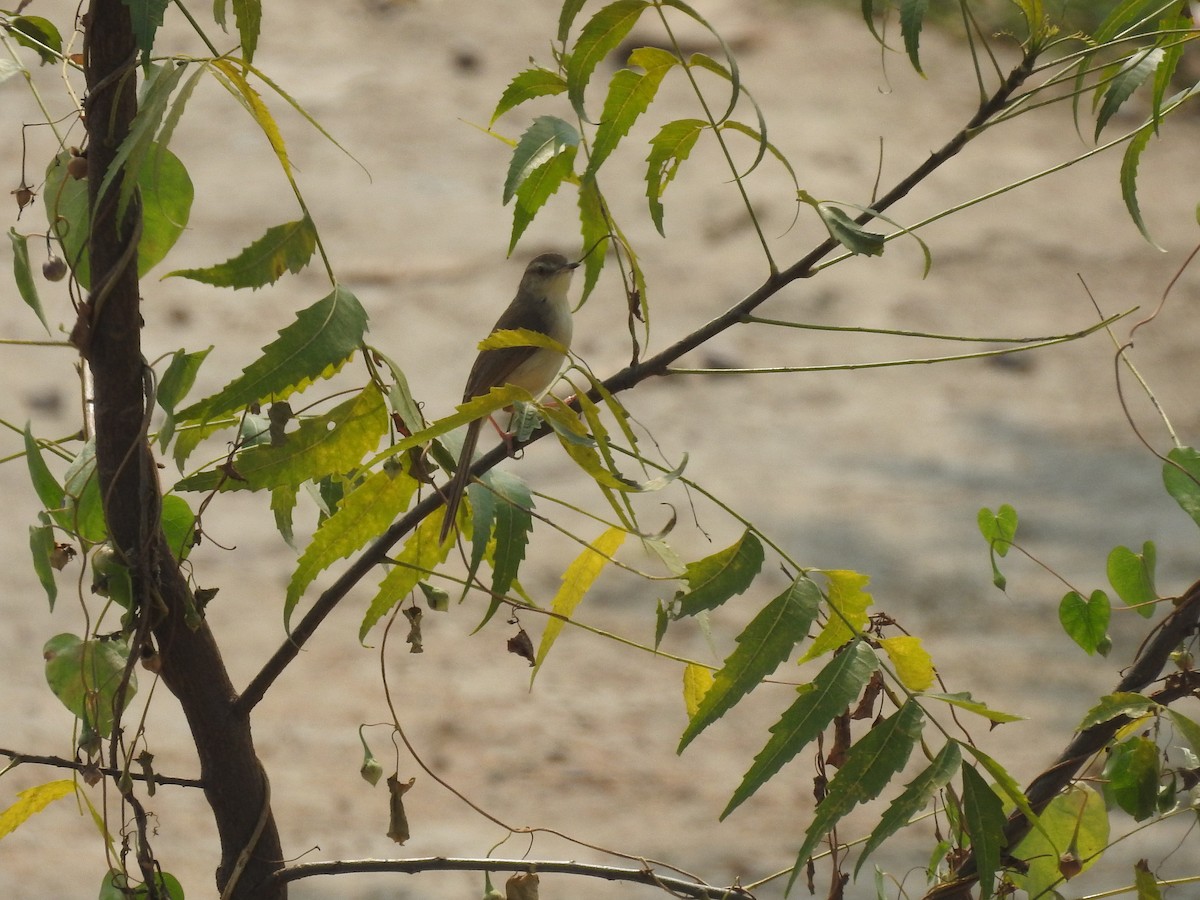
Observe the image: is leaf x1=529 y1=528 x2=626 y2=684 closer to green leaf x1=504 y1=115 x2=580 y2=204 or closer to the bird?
green leaf x1=504 y1=115 x2=580 y2=204

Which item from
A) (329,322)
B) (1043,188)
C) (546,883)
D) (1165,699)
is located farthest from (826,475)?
(329,322)

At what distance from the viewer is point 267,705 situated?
5.47 m

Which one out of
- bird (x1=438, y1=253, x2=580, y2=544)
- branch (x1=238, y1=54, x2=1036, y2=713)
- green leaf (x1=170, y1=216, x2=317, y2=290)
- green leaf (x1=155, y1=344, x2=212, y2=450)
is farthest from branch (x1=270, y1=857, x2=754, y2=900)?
bird (x1=438, y1=253, x2=580, y2=544)

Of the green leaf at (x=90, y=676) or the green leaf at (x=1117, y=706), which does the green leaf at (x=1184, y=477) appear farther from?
the green leaf at (x=90, y=676)

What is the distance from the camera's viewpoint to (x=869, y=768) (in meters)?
1.45

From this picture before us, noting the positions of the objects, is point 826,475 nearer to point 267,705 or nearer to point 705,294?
point 705,294

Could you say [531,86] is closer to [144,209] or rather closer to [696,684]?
[144,209]

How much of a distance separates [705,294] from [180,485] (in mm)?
6414

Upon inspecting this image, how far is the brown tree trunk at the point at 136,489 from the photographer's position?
1416 mm

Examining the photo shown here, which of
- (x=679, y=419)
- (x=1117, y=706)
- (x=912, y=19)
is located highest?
(x=679, y=419)

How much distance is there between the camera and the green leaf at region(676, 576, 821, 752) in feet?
4.70

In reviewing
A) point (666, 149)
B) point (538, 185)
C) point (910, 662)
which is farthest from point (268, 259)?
point (910, 662)

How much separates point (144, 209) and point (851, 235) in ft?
2.59

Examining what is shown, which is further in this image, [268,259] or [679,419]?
[679,419]
